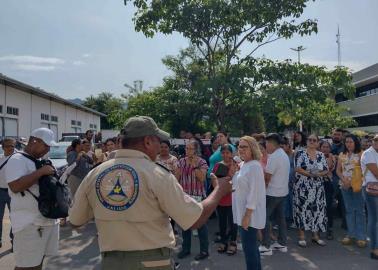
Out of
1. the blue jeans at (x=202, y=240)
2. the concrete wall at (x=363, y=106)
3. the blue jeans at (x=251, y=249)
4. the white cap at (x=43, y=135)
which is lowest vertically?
the blue jeans at (x=202, y=240)

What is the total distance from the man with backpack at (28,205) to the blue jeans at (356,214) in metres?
5.08

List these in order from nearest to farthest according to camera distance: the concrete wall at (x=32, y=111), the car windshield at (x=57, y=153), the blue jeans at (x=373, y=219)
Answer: the blue jeans at (x=373, y=219), the car windshield at (x=57, y=153), the concrete wall at (x=32, y=111)

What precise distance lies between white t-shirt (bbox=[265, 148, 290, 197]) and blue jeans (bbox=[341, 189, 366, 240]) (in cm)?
138

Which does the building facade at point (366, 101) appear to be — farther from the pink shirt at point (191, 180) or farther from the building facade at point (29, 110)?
the pink shirt at point (191, 180)

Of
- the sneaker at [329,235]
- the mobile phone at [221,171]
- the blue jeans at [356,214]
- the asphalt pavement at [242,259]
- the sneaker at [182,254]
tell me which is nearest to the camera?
the mobile phone at [221,171]

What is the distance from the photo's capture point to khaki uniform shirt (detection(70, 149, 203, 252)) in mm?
2254

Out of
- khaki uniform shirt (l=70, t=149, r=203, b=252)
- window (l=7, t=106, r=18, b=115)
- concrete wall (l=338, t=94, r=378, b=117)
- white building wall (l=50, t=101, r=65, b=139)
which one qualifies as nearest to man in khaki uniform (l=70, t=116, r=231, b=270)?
khaki uniform shirt (l=70, t=149, r=203, b=252)

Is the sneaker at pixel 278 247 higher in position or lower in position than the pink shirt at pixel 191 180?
lower

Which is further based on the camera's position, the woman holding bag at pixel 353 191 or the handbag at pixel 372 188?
the woman holding bag at pixel 353 191

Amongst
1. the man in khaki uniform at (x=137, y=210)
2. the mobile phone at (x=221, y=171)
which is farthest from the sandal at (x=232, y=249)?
the man in khaki uniform at (x=137, y=210)

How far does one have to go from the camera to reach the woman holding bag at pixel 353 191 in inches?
264

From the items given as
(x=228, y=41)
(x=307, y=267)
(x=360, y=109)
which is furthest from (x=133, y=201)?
(x=360, y=109)

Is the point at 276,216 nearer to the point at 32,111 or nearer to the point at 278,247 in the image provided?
the point at 278,247

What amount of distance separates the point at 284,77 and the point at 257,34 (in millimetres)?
1556
